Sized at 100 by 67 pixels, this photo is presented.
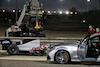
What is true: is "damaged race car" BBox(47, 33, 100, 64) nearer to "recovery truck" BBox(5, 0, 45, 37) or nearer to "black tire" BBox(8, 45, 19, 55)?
"black tire" BBox(8, 45, 19, 55)

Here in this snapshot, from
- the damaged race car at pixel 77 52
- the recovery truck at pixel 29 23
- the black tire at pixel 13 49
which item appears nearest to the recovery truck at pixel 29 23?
the recovery truck at pixel 29 23

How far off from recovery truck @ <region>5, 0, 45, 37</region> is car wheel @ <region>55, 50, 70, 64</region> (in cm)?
1201

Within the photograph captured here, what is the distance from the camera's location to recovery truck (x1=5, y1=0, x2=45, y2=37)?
22062mm

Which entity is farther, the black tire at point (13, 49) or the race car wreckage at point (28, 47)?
the black tire at point (13, 49)

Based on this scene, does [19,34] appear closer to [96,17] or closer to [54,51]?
[54,51]

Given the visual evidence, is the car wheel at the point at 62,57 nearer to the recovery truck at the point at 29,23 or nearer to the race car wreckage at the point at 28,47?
the race car wreckage at the point at 28,47

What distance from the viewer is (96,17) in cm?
8175

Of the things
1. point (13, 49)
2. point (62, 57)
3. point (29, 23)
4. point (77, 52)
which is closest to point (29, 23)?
point (29, 23)

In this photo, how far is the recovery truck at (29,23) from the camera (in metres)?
22.1

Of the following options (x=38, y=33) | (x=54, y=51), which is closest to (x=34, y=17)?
(x=38, y=33)

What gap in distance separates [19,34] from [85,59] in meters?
14.3

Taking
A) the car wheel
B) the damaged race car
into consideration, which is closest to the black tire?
the damaged race car

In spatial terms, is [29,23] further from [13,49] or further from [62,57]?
[62,57]

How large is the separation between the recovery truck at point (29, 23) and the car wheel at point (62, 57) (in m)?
12.0
